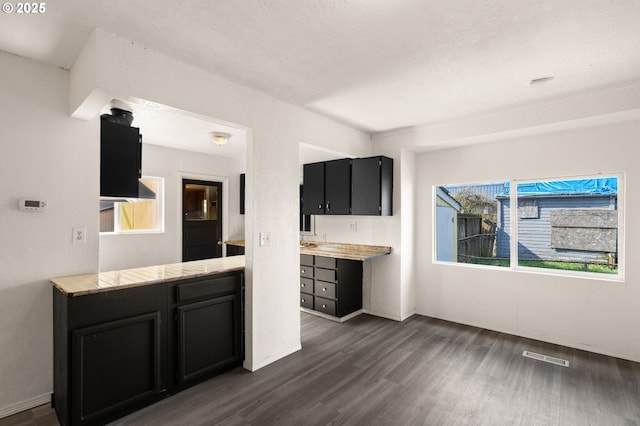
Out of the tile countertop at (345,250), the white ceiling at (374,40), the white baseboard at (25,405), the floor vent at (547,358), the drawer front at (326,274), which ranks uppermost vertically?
the white ceiling at (374,40)

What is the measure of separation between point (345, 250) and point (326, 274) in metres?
0.57

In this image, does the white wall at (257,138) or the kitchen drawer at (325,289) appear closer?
the white wall at (257,138)

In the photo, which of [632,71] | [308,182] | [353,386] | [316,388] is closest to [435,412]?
[353,386]

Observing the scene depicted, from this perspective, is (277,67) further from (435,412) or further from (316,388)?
(435,412)

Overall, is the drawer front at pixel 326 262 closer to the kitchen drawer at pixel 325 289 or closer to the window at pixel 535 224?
the kitchen drawer at pixel 325 289

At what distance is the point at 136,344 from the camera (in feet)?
7.40

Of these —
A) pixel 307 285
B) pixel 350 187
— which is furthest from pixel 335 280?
pixel 350 187

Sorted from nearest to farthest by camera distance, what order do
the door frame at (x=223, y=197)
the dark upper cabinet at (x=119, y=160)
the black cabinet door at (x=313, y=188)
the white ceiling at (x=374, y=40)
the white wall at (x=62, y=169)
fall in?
the white ceiling at (x=374, y=40) → the white wall at (x=62, y=169) → the dark upper cabinet at (x=119, y=160) → the black cabinet door at (x=313, y=188) → the door frame at (x=223, y=197)

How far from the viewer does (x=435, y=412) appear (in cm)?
227

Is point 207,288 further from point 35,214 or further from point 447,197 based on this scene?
point 447,197

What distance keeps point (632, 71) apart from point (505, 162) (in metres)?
1.42

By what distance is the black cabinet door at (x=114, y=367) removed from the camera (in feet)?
6.62

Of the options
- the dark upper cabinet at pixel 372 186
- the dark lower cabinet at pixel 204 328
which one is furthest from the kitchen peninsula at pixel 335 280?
the dark lower cabinet at pixel 204 328

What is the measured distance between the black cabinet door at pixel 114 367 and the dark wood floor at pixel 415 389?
134 mm
